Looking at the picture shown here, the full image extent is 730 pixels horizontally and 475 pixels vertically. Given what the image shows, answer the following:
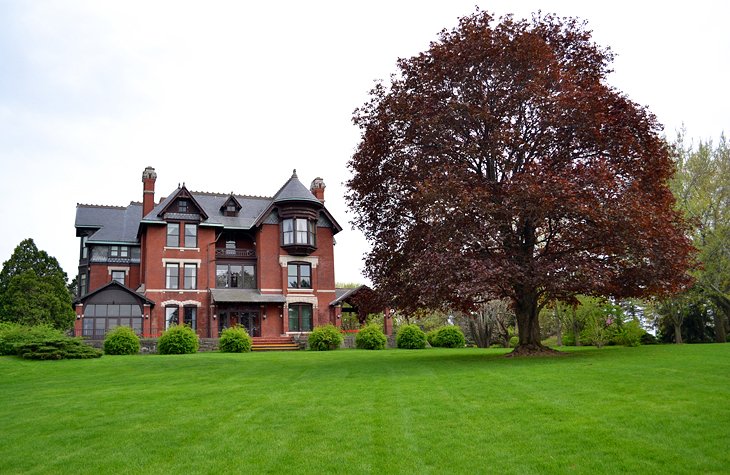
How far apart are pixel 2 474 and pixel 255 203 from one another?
3965 centimetres

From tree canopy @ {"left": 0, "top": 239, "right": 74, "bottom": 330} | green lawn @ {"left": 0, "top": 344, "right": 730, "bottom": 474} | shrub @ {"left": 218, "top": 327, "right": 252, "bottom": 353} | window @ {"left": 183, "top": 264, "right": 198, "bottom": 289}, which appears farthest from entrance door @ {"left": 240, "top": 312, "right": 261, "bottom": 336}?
green lawn @ {"left": 0, "top": 344, "right": 730, "bottom": 474}

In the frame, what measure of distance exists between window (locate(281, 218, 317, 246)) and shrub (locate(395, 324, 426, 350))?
10.3 m

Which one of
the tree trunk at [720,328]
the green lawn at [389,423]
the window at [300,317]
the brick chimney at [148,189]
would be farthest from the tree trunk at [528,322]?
the brick chimney at [148,189]

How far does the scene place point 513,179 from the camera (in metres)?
18.8

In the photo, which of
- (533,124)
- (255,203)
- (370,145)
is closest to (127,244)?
(255,203)

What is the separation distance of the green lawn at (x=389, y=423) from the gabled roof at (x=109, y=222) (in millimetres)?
30576

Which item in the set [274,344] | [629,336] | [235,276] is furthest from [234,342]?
[629,336]

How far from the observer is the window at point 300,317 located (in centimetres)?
4156

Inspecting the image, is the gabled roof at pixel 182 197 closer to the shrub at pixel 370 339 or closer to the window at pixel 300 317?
the window at pixel 300 317

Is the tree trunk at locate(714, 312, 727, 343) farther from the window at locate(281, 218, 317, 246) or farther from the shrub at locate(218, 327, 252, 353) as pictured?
the shrub at locate(218, 327, 252, 353)

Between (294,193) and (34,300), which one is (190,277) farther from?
(34,300)

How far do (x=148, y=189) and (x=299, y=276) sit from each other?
505 inches

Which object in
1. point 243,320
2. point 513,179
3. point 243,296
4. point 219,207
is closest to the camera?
point 513,179

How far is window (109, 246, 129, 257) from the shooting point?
4428cm
